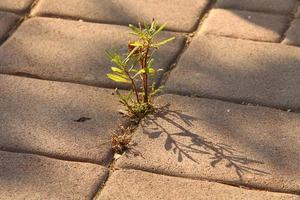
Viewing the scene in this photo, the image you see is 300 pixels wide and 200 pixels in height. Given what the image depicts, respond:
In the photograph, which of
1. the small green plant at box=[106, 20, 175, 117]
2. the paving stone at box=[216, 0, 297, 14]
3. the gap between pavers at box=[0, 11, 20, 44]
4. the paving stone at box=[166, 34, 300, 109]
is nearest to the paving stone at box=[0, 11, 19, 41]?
the gap between pavers at box=[0, 11, 20, 44]

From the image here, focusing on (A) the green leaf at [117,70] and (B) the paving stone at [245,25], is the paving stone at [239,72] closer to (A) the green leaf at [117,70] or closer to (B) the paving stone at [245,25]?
(B) the paving stone at [245,25]

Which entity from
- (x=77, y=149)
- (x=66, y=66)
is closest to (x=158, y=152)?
(x=77, y=149)

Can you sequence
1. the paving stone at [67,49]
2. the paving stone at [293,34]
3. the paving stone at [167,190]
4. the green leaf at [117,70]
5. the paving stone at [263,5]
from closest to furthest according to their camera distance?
the paving stone at [167,190]
the green leaf at [117,70]
the paving stone at [67,49]
the paving stone at [293,34]
the paving stone at [263,5]

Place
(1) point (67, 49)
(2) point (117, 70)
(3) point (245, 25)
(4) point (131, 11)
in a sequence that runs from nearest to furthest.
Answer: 1. (2) point (117, 70)
2. (1) point (67, 49)
3. (3) point (245, 25)
4. (4) point (131, 11)

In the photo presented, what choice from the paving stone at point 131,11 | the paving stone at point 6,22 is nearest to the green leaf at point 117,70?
the paving stone at point 131,11

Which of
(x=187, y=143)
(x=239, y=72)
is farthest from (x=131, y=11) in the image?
(x=187, y=143)

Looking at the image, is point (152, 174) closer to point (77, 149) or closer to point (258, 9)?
point (77, 149)

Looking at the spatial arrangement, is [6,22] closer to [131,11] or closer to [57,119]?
[131,11]
